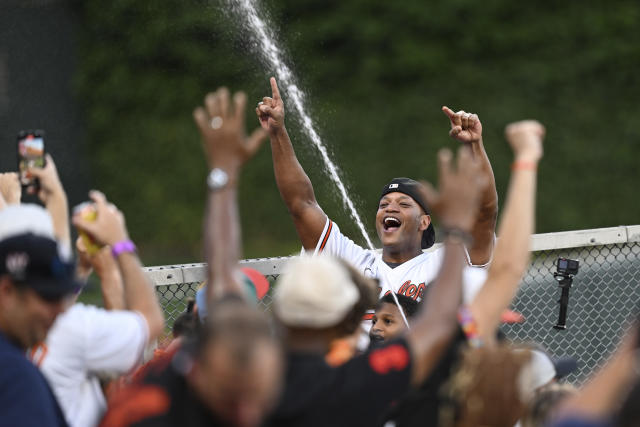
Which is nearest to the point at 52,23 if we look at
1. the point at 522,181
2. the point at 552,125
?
the point at 552,125

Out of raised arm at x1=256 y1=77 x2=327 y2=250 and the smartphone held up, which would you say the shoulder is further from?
raised arm at x1=256 y1=77 x2=327 y2=250

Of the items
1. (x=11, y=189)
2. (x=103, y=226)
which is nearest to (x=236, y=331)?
(x=103, y=226)

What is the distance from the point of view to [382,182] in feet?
35.4

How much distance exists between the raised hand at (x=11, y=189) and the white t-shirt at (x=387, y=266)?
1710 millimetres

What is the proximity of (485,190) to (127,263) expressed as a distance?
203cm

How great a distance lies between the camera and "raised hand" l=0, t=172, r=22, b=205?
3.32 meters

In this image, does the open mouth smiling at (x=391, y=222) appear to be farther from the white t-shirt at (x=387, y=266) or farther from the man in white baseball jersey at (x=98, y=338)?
the man in white baseball jersey at (x=98, y=338)

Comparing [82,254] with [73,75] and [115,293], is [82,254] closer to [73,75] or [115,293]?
[115,293]

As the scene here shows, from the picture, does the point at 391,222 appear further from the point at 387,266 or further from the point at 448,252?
the point at 448,252

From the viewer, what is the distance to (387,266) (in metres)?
4.83

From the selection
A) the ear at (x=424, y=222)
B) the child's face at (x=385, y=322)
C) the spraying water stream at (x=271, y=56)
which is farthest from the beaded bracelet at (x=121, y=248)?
the spraying water stream at (x=271, y=56)

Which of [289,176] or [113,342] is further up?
[289,176]

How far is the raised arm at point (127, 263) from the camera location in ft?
8.48

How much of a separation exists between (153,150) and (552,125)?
4.65m
